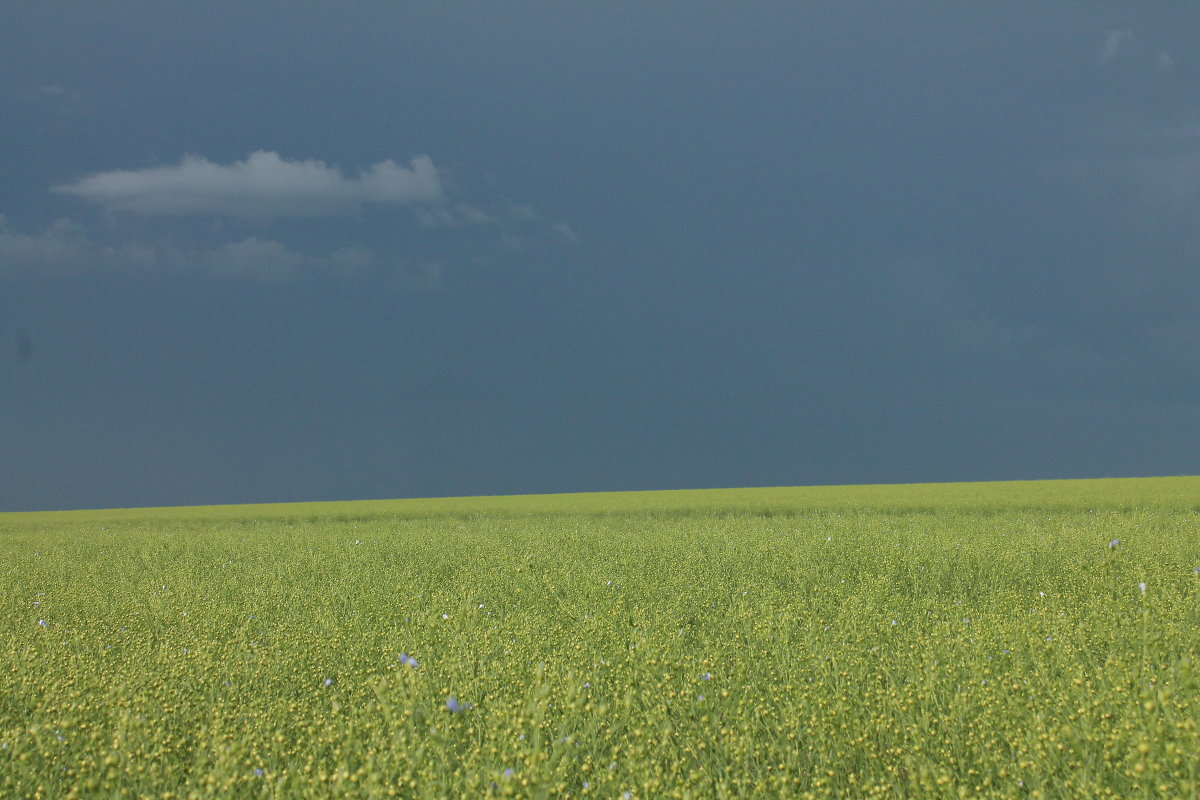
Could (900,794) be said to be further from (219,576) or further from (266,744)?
(219,576)

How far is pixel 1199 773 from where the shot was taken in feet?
8.79

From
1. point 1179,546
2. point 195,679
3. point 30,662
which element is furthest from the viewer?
point 1179,546

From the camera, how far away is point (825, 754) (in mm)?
3084

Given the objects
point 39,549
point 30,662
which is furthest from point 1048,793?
point 39,549

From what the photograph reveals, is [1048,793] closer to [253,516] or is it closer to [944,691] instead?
[944,691]

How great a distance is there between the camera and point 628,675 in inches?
141

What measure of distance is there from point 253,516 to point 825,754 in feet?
70.7

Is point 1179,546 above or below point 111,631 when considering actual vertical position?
above

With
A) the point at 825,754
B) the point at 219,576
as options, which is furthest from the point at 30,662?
the point at 825,754

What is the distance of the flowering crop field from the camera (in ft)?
8.84

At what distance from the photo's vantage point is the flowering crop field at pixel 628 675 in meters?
2.69

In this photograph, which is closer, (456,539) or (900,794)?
(900,794)

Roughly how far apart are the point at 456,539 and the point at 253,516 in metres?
13.7

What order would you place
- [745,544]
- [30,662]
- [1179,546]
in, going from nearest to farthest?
[30,662] → [1179,546] → [745,544]
